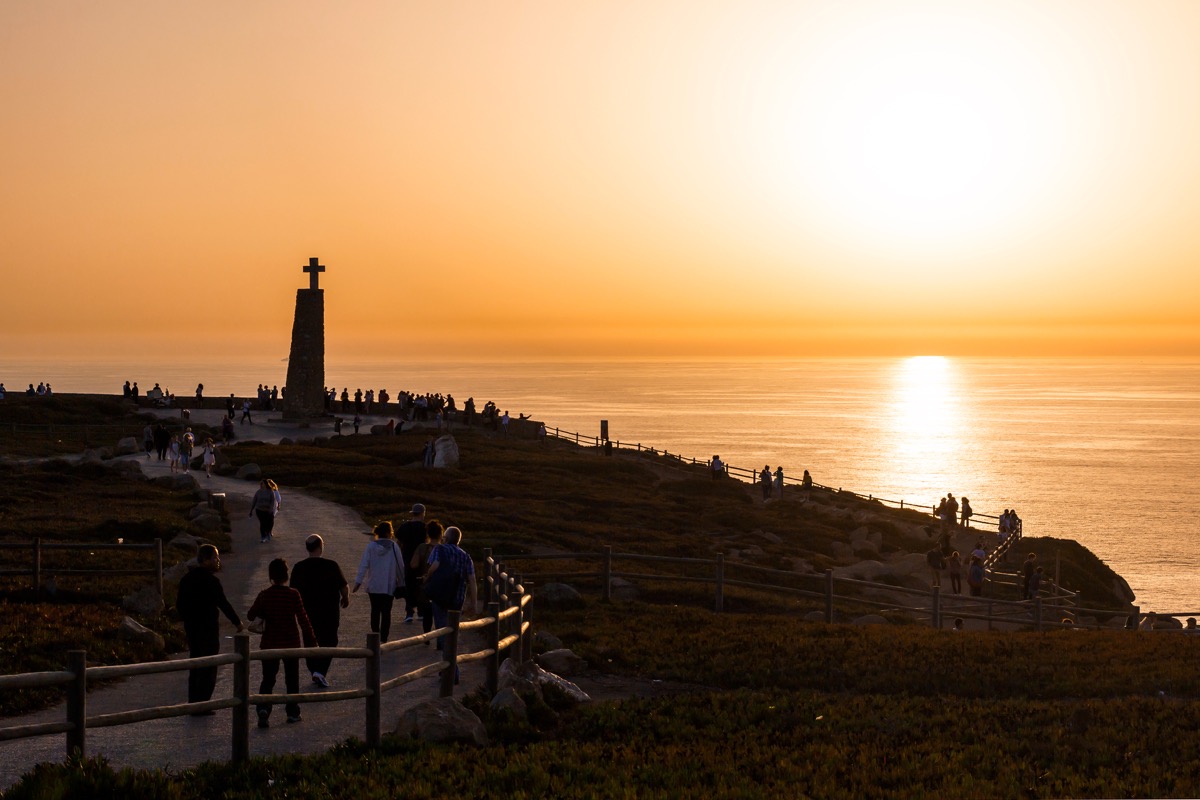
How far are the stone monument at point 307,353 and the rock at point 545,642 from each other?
2016 inches

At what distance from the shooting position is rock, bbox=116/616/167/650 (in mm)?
17078

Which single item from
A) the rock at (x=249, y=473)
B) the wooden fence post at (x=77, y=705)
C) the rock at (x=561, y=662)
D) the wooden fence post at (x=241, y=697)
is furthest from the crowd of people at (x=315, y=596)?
the rock at (x=249, y=473)

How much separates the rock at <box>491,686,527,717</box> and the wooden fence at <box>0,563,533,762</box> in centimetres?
53

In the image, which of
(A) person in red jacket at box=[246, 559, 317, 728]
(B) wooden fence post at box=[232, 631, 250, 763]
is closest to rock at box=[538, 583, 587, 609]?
(A) person in red jacket at box=[246, 559, 317, 728]

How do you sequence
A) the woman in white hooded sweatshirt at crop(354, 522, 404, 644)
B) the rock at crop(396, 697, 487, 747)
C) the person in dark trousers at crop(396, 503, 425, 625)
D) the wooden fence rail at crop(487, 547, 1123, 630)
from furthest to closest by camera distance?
1. the wooden fence rail at crop(487, 547, 1123, 630)
2. the person in dark trousers at crop(396, 503, 425, 625)
3. the woman in white hooded sweatshirt at crop(354, 522, 404, 644)
4. the rock at crop(396, 697, 487, 747)

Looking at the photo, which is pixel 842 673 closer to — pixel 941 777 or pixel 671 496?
pixel 941 777

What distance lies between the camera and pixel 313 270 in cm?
6788

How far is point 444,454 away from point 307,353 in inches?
756

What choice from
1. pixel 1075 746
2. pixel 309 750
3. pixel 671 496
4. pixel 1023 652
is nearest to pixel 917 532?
pixel 671 496

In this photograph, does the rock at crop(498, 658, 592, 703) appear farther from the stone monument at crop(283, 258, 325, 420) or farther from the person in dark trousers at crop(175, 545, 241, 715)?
the stone monument at crop(283, 258, 325, 420)

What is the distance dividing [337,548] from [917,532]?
38.1 m

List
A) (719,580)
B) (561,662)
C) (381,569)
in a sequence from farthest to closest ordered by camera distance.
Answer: (719,580)
(561,662)
(381,569)

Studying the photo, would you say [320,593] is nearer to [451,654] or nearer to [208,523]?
[451,654]

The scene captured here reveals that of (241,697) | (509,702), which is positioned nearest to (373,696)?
(241,697)
